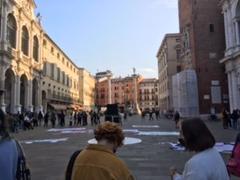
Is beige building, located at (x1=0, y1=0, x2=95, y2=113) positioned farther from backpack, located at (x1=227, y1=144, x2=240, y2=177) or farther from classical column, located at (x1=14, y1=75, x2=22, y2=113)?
backpack, located at (x1=227, y1=144, x2=240, y2=177)

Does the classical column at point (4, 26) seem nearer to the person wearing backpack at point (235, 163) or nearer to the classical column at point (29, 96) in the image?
the classical column at point (29, 96)

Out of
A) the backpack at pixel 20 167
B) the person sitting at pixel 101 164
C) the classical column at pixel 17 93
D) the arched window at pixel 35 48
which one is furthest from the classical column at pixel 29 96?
the person sitting at pixel 101 164

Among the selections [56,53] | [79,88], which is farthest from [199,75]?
[79,88]

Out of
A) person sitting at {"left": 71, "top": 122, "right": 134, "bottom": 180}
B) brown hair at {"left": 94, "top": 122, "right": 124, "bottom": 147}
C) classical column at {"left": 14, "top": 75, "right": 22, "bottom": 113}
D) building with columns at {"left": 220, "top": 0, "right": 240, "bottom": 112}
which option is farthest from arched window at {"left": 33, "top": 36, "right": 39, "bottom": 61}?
person sitting at {"left": 71, "top": 122, "right": 134, "bottom": 180}

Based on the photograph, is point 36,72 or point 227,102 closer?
point 227,102

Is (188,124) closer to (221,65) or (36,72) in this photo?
(221,65)

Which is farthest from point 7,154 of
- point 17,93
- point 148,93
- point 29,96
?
point 148,93

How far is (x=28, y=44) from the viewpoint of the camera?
39.1 metres

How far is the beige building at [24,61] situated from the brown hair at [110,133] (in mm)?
27985

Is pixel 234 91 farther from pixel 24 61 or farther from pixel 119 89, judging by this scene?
pixel 119 89

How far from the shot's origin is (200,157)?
249 cm

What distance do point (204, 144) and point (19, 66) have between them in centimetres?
3467

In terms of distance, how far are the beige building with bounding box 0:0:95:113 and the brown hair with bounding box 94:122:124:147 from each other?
27985 mm

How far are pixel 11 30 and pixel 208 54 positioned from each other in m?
22.7
